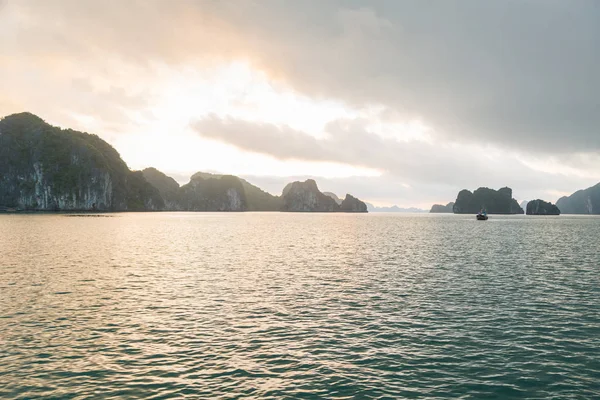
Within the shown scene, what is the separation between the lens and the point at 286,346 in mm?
22891

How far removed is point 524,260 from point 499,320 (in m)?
40.5

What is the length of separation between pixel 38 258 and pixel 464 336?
59.3 m

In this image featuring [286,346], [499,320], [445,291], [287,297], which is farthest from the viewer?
[445,291]

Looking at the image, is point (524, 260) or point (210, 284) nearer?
point (210, 284)

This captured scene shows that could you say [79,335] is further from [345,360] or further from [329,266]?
[329,266]

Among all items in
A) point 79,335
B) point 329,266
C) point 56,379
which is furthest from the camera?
point 329,266

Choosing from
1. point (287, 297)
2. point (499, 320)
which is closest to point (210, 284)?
point (287, 297)

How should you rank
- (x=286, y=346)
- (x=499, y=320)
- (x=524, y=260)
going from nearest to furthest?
1. (x=286, y=346)
2. (x=499, y=320)
3. (x=524, y=260)

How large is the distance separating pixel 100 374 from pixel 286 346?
959 cm

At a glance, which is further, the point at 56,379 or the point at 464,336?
the point at 464,336

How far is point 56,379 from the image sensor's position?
18203 millimetres

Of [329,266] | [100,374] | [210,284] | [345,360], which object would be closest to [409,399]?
[345,360]

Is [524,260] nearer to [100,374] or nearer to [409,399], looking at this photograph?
[409,399]

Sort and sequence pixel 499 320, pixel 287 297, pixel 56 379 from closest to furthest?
pixel 56 379, pixel 499 320, pixel 287 297
